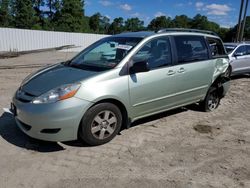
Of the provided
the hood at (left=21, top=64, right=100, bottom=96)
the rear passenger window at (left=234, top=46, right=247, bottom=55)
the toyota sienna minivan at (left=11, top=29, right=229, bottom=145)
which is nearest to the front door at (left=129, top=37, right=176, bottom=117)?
the toyota sienna minivan at (left=11, top=29, right=229, bottom=145)

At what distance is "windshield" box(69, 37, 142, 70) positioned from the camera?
14.7 feet

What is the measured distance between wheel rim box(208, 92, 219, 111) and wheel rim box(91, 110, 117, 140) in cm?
291

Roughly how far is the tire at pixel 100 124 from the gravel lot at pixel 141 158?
0.14m

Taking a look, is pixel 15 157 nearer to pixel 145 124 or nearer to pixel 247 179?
pixel 145 124

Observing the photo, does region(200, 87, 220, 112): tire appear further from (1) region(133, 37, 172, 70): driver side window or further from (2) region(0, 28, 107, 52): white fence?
(2) region(0, 28, 107, 52): white fence

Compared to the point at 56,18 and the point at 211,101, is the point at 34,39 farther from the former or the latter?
the point at 56,18

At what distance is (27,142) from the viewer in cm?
423

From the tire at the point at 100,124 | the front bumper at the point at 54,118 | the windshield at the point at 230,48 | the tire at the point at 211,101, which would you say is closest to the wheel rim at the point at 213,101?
the tire at the point at 211,101

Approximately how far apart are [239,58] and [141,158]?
9151mm

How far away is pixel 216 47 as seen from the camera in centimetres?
630

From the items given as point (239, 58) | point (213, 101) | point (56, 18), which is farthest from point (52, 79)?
point (56, 18)

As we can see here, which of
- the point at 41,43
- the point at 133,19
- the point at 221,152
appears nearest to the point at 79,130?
the point at 221,152

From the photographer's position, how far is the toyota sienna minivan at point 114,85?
3768 mm

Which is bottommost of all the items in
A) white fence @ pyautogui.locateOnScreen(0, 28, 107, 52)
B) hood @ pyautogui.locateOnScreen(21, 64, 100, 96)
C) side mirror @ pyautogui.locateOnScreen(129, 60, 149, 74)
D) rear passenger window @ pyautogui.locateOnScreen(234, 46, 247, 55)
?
hood @ pyautogui.locateOnScreen(21, 64, 100, 96)
